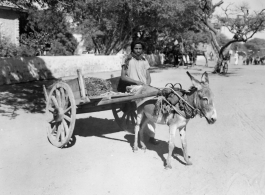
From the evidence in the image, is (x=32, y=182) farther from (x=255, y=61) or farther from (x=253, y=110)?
(x=255, y=61)

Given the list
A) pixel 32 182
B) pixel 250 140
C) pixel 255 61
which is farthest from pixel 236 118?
pixel 255 61

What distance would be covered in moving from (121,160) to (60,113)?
1547 millimetres

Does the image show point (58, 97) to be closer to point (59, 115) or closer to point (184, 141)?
point (59, 115)

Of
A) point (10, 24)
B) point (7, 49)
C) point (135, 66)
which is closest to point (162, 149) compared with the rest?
point (135, 66)

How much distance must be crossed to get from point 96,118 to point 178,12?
15.3m

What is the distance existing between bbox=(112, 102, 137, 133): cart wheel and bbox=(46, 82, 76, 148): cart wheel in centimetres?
154

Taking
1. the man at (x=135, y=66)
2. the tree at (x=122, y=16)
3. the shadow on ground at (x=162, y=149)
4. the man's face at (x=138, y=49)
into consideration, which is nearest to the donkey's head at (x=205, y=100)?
the shadow on ground at (x=162, y=149)

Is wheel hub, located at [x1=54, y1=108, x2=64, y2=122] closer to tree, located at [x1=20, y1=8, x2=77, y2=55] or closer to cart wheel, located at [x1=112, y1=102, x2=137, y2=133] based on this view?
cart wheel, located at [x1=112, y1=102, x2=137, y2=133]

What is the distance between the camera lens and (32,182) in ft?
16.3

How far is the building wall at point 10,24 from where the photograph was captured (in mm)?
26156

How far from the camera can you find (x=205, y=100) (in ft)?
16.8

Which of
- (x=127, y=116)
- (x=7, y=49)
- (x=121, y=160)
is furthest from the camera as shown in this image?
(x=7, y=49)

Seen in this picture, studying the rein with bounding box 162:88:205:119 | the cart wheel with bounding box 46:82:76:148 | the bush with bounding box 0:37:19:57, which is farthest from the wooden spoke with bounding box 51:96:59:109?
the bush with bounding box 0:37:19:57

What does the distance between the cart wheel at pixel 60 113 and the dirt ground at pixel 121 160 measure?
28 cm
